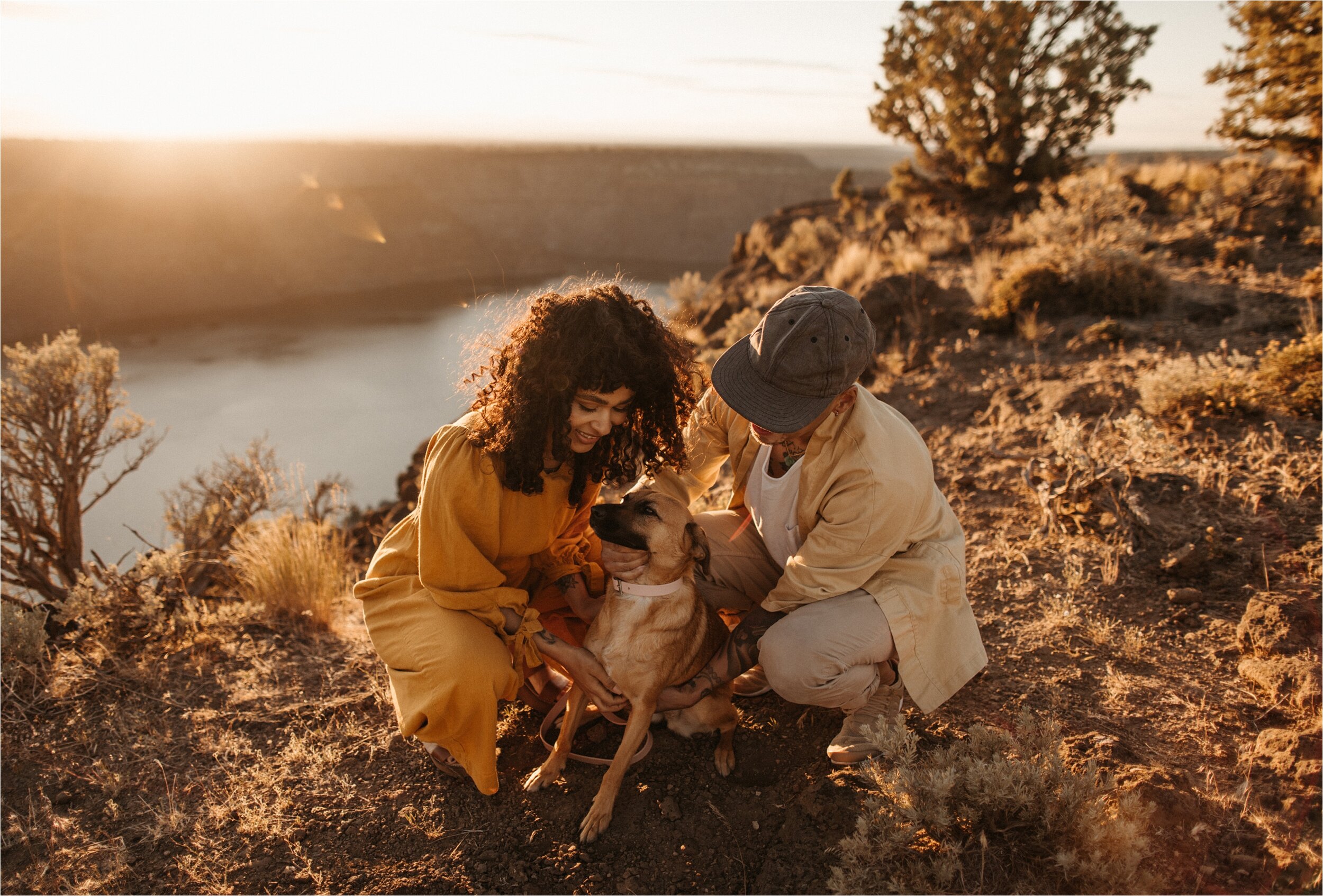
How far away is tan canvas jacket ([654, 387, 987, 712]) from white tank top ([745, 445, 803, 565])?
15cm

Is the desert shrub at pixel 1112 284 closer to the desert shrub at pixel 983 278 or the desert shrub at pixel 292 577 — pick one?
the desert shrub at pixel 983 278

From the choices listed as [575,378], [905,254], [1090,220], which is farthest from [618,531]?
[905,254]

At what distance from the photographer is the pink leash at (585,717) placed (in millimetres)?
2949

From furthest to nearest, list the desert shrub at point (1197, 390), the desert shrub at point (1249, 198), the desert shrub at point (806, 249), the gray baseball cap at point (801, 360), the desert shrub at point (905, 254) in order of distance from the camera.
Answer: the desert shrub at point (806, 249) → the desert shrub at point (905, 254) → the desert shrub at point (1249, 198) → the desert shrub at point (1197, 390) → the gray baseball cap at point (801, 360)

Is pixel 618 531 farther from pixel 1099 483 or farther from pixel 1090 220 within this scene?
pixel 1090 220

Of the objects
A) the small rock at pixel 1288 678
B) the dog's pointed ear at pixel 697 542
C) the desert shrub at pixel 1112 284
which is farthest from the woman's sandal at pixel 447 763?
the desert shrub at pixel 1112 284

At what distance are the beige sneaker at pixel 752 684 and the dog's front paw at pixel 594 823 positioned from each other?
935mm

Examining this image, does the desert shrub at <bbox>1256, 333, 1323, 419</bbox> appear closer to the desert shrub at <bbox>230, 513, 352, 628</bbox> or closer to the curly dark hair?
the curly dark hair

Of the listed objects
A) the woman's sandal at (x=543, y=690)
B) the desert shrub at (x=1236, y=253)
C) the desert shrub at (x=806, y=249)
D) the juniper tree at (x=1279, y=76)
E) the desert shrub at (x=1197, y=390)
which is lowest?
the woman's sandal at (x=543, y=690)

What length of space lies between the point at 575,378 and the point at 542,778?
1722 mm

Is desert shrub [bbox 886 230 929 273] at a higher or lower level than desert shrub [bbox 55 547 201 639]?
higher

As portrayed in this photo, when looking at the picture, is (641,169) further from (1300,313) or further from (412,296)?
(1300,313)

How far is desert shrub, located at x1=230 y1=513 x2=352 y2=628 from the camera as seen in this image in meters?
4.52

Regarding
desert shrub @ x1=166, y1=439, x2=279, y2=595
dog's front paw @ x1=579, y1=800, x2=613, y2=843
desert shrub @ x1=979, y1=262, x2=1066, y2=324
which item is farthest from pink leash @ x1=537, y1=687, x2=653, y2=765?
desert shrub @ x1=979, y1=262, x2=1066, y2=324
